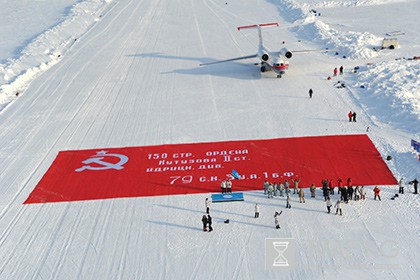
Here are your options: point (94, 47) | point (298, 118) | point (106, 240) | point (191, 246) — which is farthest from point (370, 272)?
point (94, 47)

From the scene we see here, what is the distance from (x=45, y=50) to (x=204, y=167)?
127 ft

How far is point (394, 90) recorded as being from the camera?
40750 mm

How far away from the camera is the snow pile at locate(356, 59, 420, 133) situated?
3731 centimetres

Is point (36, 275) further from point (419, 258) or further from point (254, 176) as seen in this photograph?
point (419, 258)

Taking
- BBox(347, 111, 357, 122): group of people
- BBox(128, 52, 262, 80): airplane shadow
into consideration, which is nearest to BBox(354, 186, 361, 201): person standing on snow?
BBox(347, 111, 357, 122): group of people

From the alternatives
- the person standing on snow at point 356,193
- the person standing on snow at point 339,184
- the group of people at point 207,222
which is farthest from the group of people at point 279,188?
the group of people at point 207,222

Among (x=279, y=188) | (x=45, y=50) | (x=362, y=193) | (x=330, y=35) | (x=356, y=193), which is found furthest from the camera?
(x=45, y=50)

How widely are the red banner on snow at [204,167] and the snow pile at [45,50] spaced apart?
17.6 meters

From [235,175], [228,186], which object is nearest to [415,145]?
[235,175]

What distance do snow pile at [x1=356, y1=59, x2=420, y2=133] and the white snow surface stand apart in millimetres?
142

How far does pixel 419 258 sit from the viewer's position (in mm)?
23031

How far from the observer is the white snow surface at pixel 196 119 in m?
24.3

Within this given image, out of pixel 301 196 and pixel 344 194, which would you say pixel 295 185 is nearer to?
pixel 301 196

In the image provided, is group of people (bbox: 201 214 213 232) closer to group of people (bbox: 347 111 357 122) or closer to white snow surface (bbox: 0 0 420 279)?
white snow surface (bbox: 0 0 420 279)
